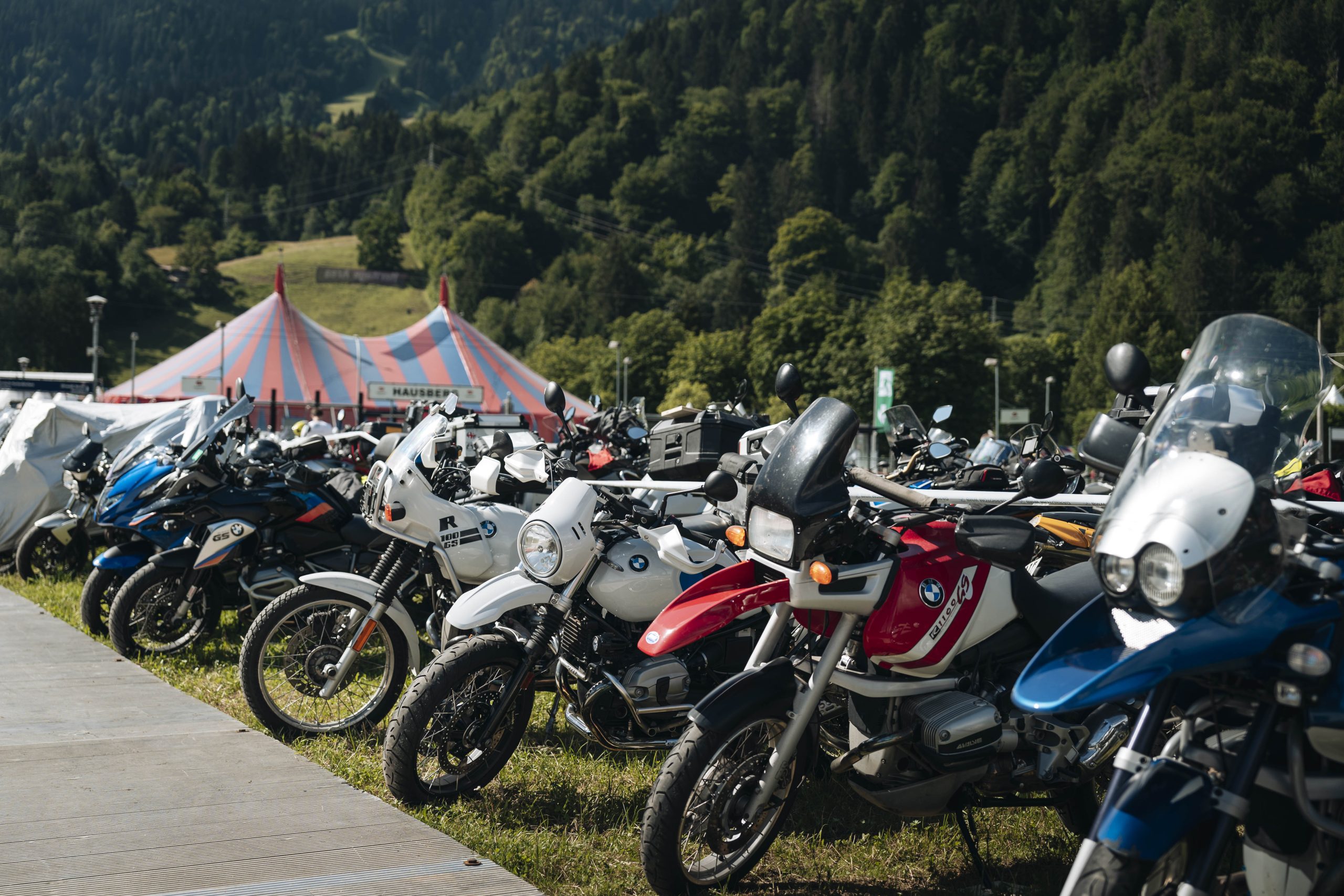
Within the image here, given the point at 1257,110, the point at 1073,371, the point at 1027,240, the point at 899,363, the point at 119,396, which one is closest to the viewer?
the point at 119,396

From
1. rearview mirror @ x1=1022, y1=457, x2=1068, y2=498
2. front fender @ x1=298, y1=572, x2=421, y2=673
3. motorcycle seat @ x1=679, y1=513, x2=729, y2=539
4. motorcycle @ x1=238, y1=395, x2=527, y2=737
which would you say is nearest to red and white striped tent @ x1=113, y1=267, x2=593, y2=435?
motorcycle @ x1=238, y1=395, x2=527, y2=737

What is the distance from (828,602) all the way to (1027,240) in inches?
4770

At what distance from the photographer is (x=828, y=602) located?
11.7 ft

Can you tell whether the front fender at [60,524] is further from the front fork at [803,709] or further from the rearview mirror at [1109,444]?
the rearview mirror at [1109,444]

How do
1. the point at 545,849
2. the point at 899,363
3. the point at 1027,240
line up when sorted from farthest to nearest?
the point at 1027,240
the point at 899,363
the point at 545,849

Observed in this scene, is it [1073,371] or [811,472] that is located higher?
[811,472]

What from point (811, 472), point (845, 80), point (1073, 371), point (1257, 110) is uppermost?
point (845, 80)

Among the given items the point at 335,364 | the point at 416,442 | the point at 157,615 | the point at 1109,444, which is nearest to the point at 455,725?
the point at 416,442

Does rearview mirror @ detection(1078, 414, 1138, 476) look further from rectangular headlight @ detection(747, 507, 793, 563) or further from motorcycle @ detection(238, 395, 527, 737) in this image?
motorcycle @ detection(238, 395, 527, 737)

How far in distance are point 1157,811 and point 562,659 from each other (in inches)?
98.0

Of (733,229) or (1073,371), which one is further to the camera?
(733,229)

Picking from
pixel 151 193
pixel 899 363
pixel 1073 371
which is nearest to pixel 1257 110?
pixel 1073 371

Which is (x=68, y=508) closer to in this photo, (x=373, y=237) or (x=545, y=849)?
(x=545, y=849)

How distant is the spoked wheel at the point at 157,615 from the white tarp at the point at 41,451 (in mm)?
4211
